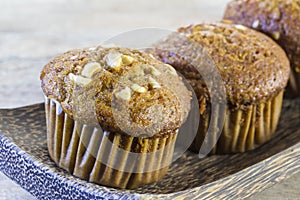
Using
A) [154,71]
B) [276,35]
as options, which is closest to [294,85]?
[276,35]

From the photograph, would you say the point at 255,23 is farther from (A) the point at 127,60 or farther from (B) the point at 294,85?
(A) the point at 127,60

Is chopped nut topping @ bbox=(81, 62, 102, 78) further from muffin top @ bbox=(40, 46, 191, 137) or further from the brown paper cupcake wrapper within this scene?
the brown paper cupcake wrapper

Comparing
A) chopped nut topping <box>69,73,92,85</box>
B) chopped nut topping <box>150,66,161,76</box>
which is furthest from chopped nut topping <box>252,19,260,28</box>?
chopped nut topping <box>69,73,92,85</box>

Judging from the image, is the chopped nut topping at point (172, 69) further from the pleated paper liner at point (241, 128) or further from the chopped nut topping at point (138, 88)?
the pleated paper liner at point (241, 128)

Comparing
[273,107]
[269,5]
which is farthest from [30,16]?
[273,107]

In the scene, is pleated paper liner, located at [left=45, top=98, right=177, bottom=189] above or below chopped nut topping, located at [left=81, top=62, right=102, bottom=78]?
below

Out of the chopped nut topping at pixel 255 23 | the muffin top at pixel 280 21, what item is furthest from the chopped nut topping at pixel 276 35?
the chopped nut topping at pixel 255 23
